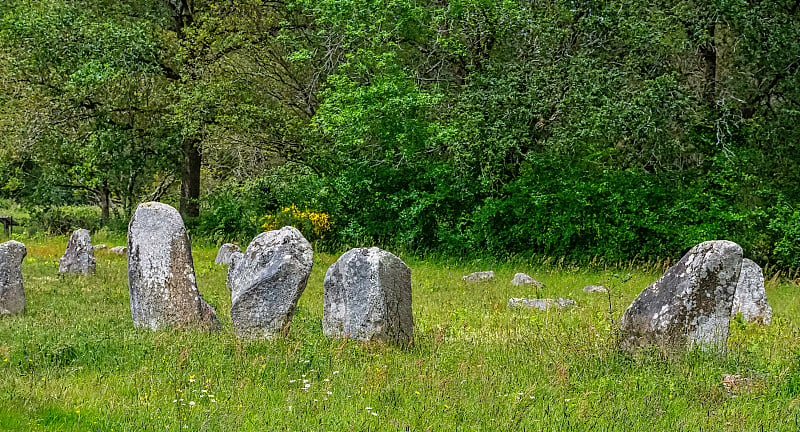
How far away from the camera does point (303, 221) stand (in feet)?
75.9

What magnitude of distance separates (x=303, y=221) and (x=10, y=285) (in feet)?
41.7

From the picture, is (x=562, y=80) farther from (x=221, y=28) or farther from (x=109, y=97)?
(x=109, y=97)

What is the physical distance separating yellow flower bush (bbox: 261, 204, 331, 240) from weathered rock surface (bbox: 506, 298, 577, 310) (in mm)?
11067

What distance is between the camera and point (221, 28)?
24578 millimetres

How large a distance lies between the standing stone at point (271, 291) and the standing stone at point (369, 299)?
1.53 feet

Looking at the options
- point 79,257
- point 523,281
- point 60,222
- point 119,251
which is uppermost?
point 79,257

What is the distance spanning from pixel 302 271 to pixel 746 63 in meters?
14.7

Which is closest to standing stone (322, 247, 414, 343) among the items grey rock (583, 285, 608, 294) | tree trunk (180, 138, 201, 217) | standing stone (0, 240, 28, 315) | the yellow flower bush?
standing stone (0, 240, 28, 315)

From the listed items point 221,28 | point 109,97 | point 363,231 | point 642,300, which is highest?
point 221,28

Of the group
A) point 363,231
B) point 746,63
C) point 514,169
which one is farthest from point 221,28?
point 746,63

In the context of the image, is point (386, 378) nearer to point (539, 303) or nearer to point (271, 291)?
point (271, 291)

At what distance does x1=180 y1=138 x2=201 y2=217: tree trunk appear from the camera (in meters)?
27.4

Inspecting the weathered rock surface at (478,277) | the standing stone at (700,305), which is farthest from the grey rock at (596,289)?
the standing stone at (700,305)

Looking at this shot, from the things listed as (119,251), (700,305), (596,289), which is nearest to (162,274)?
(700,305)
